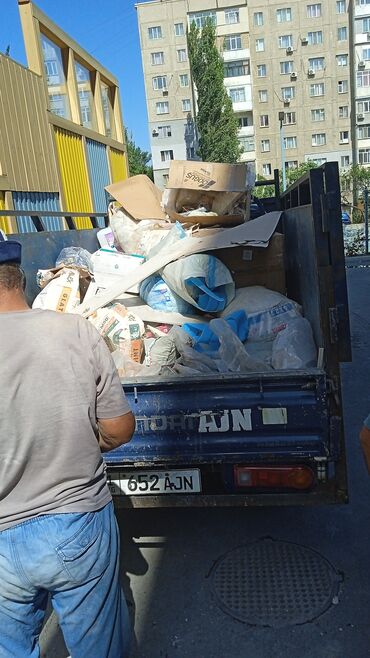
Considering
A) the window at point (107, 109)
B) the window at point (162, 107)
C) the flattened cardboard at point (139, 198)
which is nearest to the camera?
the flattened cardboard at point (139, 198)

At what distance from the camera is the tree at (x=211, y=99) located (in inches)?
1660

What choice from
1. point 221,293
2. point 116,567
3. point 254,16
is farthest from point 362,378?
point 254,16

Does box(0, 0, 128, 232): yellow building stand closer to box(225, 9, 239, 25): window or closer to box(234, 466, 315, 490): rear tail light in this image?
box(234, 466, 315, 490): rear tail light

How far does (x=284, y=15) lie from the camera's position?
43844 mm

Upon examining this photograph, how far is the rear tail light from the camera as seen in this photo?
2.25 meters

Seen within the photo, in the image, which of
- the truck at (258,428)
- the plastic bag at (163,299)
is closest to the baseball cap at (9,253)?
the truck at (258,428)

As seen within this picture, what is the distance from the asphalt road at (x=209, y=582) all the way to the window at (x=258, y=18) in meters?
49.5

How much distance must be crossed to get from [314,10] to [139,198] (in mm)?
48660

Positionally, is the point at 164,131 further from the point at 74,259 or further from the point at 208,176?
the point at 74,259

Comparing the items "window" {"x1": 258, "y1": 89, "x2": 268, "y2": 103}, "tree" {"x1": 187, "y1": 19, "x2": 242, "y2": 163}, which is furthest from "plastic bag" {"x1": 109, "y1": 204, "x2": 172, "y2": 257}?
"window" {"x1": 258, "y1": 89, "x2": 268, "y2": 103}

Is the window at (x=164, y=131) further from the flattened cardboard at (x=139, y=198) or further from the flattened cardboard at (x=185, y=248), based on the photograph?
the flattened cardboard at (x=185, y=248)

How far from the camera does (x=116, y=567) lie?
164 cm

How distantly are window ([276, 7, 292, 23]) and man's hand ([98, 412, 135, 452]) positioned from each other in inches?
2006

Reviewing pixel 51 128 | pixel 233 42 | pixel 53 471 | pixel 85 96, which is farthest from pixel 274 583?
pixel 233 42
